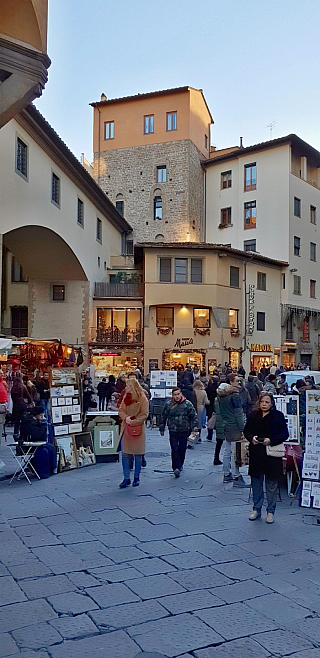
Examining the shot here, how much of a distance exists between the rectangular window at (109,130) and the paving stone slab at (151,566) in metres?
43.1

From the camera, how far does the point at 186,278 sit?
3291 cm

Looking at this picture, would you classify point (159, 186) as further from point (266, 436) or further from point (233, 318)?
point (266, 436)

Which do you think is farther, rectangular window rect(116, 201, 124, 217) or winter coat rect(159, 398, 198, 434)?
rectangular window rect(116, 201, 124, 217)

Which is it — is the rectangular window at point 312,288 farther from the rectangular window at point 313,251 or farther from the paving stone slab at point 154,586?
the paving stone slab at point 154,586

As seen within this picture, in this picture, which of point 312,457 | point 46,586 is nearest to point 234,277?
point 312,457

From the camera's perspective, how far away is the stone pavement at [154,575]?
3961mm

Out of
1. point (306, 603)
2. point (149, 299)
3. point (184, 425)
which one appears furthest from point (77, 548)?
point (149, 299)

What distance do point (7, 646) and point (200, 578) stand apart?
1.90 metres

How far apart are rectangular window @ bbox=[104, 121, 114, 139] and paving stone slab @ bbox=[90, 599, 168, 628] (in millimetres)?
44001

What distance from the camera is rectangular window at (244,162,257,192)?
40197 millimetres

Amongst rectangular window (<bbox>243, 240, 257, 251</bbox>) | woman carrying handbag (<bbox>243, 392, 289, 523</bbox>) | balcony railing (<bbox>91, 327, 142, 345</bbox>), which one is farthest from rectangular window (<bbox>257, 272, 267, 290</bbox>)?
woman carrying handbag (<bbox>243, 392, 289, 523</bbox>)

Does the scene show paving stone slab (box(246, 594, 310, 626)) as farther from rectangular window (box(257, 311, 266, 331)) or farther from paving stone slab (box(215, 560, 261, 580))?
rectangular window (box(257, 311, 266, 331))

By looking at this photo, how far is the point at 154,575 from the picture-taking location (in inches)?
203

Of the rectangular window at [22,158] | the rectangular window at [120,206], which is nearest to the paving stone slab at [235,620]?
the rectangular window at [22,158]
